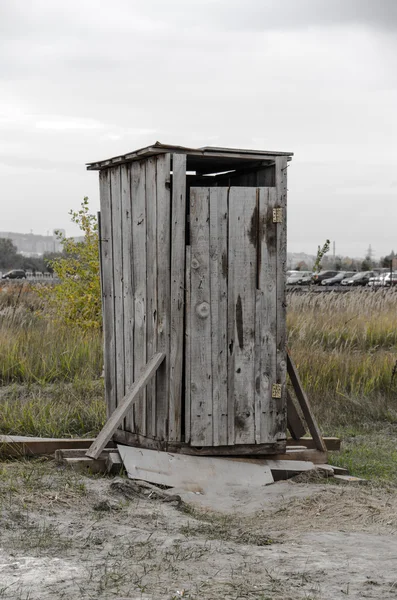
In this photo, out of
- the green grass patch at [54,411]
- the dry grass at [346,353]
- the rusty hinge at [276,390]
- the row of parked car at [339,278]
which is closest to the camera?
the rusty hinge at [276,390]

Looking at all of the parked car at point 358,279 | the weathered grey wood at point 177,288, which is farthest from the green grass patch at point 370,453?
the parked car at point 358,279

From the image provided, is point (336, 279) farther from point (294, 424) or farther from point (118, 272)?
point (118, 272)

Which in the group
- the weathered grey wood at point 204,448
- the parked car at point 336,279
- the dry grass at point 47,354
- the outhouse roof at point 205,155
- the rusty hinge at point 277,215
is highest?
the outhouse roof at point 205,155

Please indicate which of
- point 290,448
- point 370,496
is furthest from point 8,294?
point 370,496

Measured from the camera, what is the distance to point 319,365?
9.34 metres

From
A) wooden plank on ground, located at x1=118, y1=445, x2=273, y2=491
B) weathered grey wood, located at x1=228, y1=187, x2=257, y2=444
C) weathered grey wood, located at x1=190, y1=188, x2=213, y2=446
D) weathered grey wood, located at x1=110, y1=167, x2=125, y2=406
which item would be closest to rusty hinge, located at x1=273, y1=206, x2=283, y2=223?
weathered grey wood, located at x1=228, y1=187, x2=257, y2=444

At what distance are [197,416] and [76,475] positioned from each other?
961mm

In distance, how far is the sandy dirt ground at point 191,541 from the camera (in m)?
3.57

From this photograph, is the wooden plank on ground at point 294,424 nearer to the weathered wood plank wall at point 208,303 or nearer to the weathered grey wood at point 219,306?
the weathered wood plank wall at point 208,303

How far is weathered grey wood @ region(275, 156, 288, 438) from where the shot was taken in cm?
596

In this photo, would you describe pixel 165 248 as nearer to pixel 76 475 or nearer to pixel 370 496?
pixel 76 475

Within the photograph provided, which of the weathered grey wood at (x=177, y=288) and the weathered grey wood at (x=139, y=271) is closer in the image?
the weathered grey wood at (x=177, y=288)

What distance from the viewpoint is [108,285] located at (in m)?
6.57

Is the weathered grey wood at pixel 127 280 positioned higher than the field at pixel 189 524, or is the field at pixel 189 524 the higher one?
the weathered grey wood at pixel 127 280
